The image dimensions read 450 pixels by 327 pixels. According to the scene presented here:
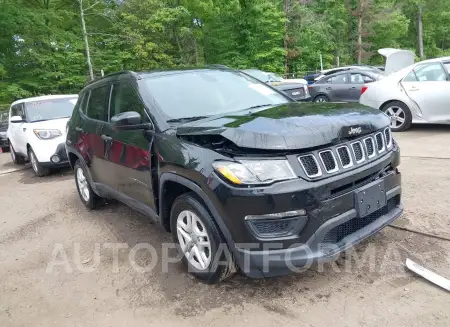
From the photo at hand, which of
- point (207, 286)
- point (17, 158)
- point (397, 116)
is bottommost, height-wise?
point (207, 286)

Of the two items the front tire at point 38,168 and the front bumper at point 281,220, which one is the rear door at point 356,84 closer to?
the front tire at point 38,168

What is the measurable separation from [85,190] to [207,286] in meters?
2.97

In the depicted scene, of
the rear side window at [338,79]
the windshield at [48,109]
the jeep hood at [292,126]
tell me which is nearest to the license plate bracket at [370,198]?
the jeep hood at [292,126]

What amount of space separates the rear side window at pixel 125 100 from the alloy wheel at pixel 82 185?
154cm

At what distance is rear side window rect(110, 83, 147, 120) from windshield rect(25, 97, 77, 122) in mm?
4777

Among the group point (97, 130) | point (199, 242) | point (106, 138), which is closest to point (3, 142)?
point (97, 130)

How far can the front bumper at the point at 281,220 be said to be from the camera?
2.46m

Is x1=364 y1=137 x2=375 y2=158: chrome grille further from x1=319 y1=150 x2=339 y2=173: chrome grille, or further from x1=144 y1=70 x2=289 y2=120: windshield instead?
x1=144 y1=70 x2=289 y2=120: windshield

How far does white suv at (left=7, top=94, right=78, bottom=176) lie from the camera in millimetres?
7621

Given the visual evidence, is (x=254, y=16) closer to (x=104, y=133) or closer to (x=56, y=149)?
(x=56, y=149)

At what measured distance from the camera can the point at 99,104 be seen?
447 centimetres

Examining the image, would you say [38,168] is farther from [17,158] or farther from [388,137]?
[388,137]

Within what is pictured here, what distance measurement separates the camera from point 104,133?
13.6ft

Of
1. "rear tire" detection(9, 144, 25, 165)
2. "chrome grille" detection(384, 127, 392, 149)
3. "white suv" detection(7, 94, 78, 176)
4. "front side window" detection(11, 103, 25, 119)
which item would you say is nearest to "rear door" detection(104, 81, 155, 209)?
"chrome grille" detection(384, 127, 392, 149)
